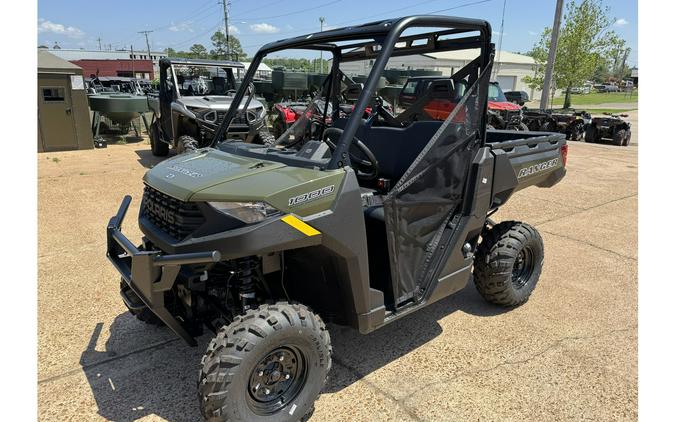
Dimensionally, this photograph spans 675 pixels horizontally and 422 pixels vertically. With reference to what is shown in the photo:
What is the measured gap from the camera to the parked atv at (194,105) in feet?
29.4

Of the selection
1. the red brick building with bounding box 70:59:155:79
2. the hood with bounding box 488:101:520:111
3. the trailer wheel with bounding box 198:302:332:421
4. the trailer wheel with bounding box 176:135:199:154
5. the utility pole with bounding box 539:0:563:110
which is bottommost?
the trailer wheel with bounding box 198:302:332:421

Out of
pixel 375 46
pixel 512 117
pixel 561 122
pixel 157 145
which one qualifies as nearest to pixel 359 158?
pixel 375 46

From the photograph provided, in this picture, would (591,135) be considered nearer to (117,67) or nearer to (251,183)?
(251,183)

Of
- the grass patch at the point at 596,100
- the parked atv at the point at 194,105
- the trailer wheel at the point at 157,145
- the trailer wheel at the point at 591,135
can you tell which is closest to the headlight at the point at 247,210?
the parked atv at the point at 194,105

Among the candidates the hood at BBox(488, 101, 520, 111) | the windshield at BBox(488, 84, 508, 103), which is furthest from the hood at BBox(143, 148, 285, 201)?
the windshield at BBox(488, 84, 508, 103)

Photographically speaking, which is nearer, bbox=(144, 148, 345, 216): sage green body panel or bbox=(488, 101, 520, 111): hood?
bbox=(144, 148, 345, 216): sage green body panel

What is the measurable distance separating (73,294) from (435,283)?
9.80ft

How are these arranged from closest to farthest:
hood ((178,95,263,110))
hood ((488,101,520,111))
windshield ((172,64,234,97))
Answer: hood ((178,95,263,110))
windshield ((172,64,234,97))
hood ((488,101,520,111))

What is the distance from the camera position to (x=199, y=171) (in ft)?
8.65

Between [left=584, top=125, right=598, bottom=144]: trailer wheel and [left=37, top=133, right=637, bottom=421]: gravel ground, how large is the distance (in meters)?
12.0

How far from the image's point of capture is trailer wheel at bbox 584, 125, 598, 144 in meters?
15.6

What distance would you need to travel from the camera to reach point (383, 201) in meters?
2.74

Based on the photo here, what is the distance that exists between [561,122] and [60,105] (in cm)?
1514

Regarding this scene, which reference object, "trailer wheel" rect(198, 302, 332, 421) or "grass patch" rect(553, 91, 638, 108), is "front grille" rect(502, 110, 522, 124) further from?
"grass patch" rect(553, 91, 638, 108)
